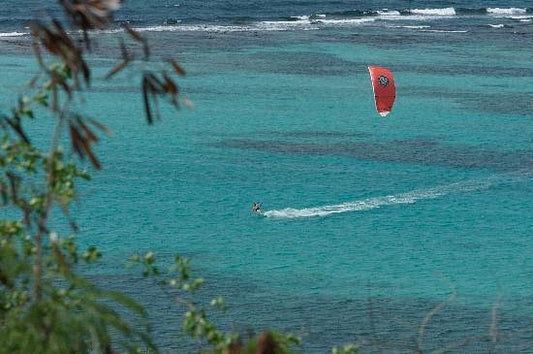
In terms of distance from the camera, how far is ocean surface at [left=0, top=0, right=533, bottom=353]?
15.1m

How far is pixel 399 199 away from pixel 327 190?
4.63 ft

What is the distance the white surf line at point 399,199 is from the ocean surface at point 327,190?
0.06 m

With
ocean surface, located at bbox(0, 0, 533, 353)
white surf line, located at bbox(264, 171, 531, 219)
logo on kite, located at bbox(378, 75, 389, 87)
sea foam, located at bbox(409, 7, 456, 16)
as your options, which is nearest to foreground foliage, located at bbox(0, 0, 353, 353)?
ocean surface, located at bbox(0, 0, 533, 353)

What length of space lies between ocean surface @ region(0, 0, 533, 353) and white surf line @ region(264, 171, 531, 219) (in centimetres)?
6

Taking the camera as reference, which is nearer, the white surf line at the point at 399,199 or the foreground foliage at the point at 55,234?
the foreground foliage at the point at 55,234

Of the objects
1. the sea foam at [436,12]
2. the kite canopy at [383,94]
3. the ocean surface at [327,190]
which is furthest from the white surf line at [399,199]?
the sea foam at [436,12]

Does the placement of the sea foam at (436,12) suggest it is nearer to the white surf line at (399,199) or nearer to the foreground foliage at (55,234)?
the white surf line at (399,199)

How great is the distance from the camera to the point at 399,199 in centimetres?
2092

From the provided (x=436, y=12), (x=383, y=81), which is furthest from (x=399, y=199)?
(x=436, y=12)

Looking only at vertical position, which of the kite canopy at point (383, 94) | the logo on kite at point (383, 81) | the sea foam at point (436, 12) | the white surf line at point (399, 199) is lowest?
the white surf line at point (399, 199)

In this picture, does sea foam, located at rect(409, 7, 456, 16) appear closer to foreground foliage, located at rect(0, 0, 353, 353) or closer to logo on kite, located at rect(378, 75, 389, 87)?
logo on kite, located at rect(378, 75, 389, 87)

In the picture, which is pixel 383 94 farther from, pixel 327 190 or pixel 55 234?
pixel 55 234

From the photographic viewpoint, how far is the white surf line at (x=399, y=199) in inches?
782

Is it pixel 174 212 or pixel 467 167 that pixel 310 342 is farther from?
pixel 467 167
